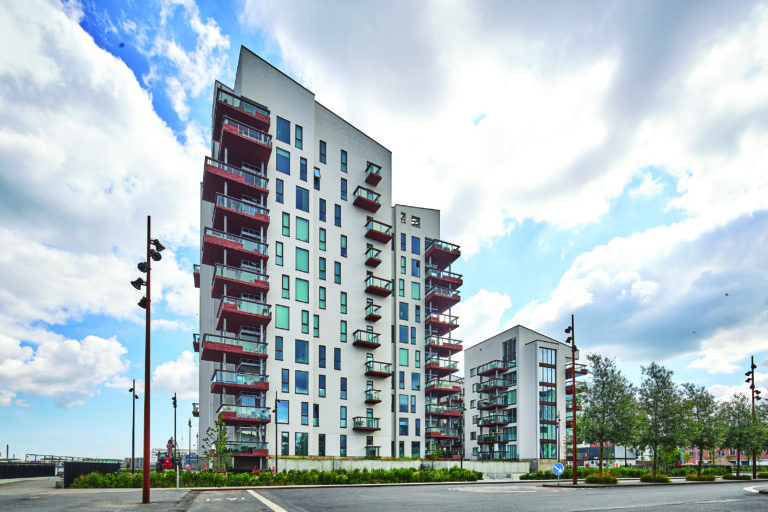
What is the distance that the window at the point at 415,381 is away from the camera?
2552 inches

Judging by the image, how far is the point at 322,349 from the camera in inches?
2169

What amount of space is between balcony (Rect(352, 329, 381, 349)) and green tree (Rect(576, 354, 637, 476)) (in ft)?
76.4

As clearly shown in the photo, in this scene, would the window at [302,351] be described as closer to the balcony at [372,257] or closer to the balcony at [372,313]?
the balcony at [372,313]

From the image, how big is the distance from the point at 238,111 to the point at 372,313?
25.9 meters

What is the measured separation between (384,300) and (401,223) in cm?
1182

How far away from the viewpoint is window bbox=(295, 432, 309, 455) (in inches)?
1952

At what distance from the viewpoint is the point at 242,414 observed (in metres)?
43.5

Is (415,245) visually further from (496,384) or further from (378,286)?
(496,384)

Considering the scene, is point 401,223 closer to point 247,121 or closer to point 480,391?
point 247,121

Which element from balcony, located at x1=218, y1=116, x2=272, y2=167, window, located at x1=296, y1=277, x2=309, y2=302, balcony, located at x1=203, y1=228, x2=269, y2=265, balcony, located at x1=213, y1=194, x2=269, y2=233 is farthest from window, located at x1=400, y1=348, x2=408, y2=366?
balcony, located at x1=218, y1=116, x2=272, y2=167

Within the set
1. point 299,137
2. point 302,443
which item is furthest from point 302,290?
point 299,137

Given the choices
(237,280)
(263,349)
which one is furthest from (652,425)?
(237,280)

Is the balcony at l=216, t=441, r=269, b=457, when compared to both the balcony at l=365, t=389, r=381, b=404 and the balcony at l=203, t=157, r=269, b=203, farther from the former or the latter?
the balcony at l=203, t=157, r=269, b=203

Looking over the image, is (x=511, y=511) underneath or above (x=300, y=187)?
underneath
